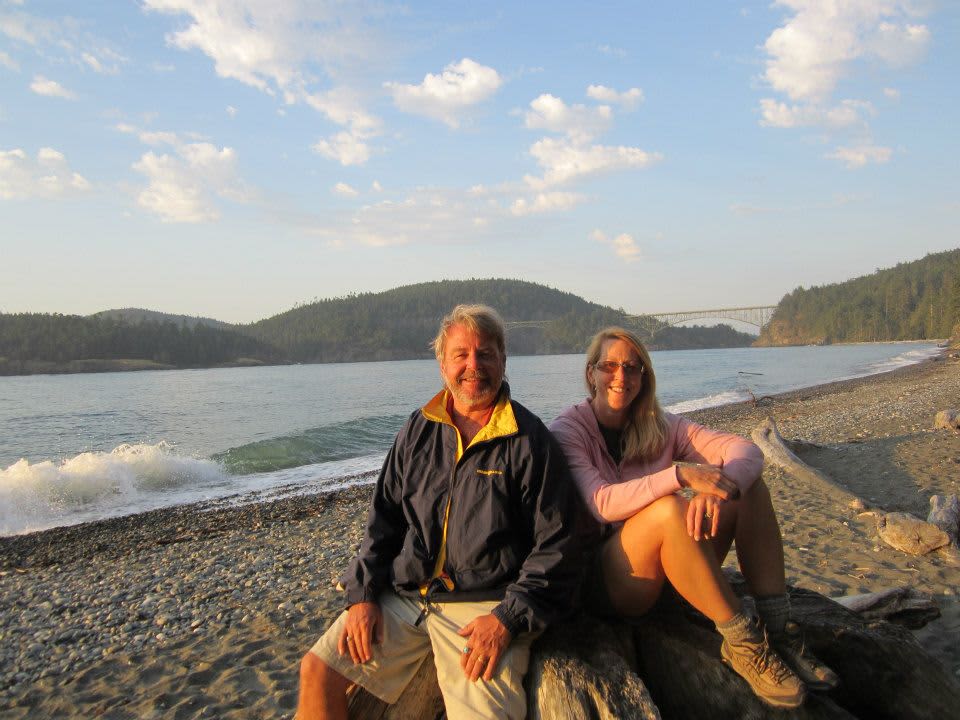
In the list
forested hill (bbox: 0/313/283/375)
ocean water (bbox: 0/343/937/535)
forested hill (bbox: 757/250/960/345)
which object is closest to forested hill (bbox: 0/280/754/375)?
forested hill (bbox: 0/313/283/375)

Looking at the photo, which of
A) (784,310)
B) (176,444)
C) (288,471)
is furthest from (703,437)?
(784,310)

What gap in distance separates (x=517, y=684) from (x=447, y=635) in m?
0.35

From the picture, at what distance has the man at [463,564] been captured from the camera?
2.59 m

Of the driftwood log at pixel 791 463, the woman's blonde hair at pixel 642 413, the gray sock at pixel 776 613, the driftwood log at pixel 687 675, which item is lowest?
the driftwood log at pixel 791 463

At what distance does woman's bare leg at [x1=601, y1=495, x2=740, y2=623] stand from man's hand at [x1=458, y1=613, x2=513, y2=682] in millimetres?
598

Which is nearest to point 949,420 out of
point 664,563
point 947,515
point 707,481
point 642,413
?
point 947,515

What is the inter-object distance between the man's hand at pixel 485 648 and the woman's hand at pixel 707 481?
96 centimetres

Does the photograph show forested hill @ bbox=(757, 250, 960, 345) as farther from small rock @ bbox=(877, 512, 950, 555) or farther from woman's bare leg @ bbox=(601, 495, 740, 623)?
woman's bare leg @ bbox=(601, 495, 740, 623)

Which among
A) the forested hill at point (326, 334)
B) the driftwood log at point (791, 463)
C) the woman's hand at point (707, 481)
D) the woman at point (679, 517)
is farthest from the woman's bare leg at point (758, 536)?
the forested hill at point (326, 334)

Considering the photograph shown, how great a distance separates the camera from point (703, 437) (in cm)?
331

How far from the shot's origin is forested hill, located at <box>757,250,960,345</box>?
116938 millimetres

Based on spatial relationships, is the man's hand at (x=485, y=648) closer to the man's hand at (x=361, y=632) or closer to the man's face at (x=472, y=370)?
the man's hand at (x=361, y=632)

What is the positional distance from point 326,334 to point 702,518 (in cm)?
13095

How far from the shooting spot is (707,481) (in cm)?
264
